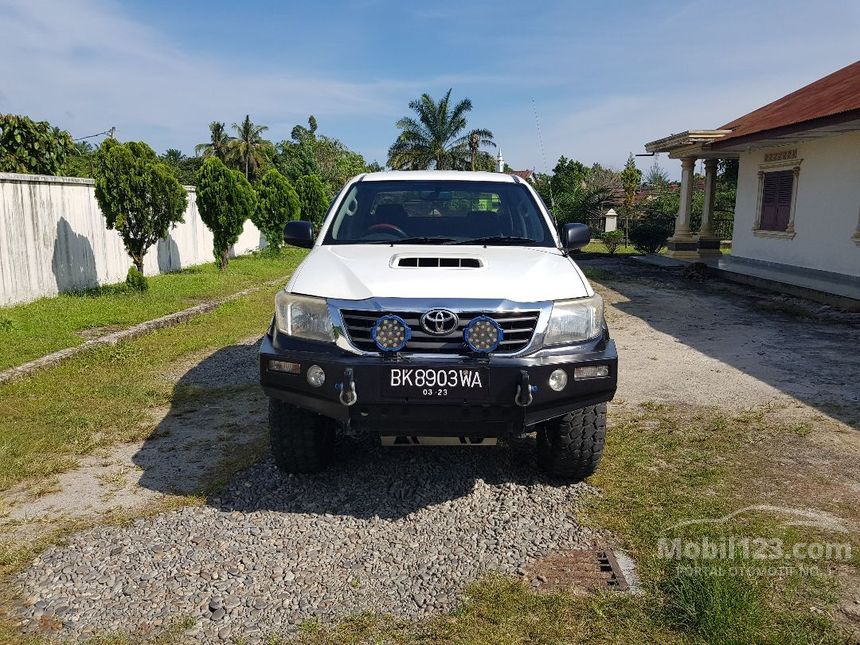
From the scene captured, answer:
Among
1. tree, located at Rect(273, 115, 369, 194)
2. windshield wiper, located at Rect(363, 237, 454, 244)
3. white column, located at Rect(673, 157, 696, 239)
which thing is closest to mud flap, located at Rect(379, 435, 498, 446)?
windshield wiper, located at Rect(363, 237, 454, 244)

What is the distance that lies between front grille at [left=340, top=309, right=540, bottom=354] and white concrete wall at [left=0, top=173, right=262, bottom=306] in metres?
7.97

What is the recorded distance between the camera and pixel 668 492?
3.56 meters

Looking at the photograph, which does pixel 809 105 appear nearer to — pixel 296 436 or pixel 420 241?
pixel 420 241

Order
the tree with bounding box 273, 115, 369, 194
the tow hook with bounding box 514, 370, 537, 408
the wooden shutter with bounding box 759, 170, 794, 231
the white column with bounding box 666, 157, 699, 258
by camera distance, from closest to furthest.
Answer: the tow hook with bounding box 514, 370, 537, 408 < the wooden shutter with bounding box 759, 170, 794, 231 < the white column with bounding box 666, 157, 699, 258 < the tree with bounding box 273, 115, 369, 194

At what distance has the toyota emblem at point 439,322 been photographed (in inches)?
121

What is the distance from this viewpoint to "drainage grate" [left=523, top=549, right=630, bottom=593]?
2697 mm

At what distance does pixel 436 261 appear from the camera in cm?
353

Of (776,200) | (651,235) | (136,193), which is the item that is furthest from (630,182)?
(136,193)

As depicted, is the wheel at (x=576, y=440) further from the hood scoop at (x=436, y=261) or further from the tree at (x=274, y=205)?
the tree at (x=274, y=205)

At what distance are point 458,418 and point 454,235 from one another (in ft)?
5.23

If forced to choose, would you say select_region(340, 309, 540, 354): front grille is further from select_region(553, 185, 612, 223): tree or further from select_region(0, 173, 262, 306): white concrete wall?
select_region(553, 185, 612, 223): tree

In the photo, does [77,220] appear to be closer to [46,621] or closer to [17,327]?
[17,327]

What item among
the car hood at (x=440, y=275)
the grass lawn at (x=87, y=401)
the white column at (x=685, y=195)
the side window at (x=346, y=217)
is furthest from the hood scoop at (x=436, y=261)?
the white column at (x=685, y=195)

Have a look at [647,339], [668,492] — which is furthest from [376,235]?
[647,339]
